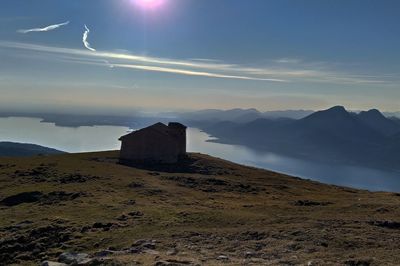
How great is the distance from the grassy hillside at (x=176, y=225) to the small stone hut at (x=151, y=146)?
55.8 ft

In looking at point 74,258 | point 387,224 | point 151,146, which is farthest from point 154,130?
point 74,258

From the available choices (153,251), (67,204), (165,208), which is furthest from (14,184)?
(153,251)

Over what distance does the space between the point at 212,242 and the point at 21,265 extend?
10.4 m

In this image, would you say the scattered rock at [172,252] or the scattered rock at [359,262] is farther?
the scattered rock at [172,252]

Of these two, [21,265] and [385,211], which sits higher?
[385,211]

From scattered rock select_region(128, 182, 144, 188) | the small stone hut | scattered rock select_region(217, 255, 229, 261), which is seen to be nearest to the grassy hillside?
scattered rock select_region(217, 255, 229, 261)

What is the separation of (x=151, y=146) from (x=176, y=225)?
4140 centimetres

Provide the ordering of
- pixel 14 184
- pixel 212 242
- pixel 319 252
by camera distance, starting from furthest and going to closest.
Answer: pixel 14 184, pixel 212 242, pixel 319 252

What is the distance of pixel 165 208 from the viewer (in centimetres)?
3431

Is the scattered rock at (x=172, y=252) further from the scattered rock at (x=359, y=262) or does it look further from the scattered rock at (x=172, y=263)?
the scattered rock at (x=359, y=262)

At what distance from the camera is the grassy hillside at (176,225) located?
799 inches

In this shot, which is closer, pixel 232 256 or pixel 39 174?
pixel 232 256

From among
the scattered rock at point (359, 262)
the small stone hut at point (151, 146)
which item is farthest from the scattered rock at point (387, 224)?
the small stone hut at point (151, 146)

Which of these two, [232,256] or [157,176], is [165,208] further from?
[157,176]
